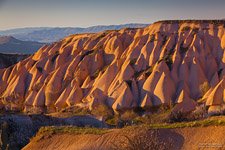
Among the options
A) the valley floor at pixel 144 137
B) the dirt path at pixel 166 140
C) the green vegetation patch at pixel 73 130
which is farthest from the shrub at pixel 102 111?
the dirt path at pixel 166 140

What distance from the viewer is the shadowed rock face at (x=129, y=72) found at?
5716 centimetres

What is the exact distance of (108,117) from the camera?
4928 cm

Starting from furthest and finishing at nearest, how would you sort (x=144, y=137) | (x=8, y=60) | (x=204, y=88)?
(x=8, y=60) < (x=204, y=88) < (x=144, y=137)

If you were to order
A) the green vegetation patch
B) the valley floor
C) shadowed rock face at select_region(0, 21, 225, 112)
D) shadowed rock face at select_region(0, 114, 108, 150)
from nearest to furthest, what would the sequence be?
the valley floor → the green vegetation patch → shadowed rock face at select_region(0, 114, 108, 150) → shadowed rock face at select_region(0, 21, 225, 112)

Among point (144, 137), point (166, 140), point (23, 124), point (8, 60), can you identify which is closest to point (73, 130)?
point (166, 140)

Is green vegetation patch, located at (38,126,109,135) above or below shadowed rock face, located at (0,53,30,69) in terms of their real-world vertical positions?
above

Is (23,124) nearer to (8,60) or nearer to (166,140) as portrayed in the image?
(166,140)

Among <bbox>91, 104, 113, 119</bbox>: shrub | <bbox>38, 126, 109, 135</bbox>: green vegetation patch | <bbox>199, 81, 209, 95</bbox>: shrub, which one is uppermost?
<bbox>38, 126, 109, 135</bbox>: green vegetation patch

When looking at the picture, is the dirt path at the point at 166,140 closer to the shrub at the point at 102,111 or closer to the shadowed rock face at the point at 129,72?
the shrub at the point at 102,111

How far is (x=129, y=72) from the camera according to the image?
205ft

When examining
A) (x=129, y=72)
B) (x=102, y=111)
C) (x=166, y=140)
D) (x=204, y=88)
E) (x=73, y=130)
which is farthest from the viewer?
(x=129, y=72)

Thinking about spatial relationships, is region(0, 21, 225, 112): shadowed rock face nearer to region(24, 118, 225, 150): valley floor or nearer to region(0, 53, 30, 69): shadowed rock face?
region(0, 53, 30, 69): shadowed rock face

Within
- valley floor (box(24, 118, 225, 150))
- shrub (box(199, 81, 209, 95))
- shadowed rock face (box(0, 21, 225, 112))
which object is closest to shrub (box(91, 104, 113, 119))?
shadowed rock face (box(0, 21, 225, 112))

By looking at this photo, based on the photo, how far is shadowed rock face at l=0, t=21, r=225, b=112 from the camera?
2250 inches
